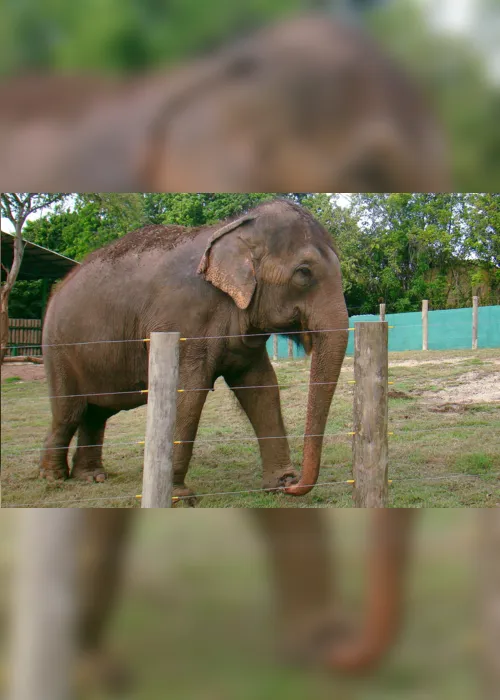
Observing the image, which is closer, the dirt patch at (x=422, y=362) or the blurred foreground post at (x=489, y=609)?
the blurred foreground post at (x=489, y=609)

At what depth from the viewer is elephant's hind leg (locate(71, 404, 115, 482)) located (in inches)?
155

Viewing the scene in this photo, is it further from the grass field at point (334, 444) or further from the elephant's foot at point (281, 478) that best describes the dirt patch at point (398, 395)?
the elephant's foot at point (281, 478)

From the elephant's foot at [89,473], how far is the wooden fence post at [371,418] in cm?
191

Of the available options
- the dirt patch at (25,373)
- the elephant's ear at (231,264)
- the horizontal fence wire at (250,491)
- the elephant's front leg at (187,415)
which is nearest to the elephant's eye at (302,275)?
the elephant's ear at (231,264)

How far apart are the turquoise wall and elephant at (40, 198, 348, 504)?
1.63ft

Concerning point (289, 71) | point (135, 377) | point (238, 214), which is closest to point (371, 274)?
point (238, 214)

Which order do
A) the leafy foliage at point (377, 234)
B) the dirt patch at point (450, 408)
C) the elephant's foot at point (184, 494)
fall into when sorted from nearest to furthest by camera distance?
the leafy foliage at point (377, 234)
the elephant's foot at point (184, 494)
the dirt patch at point (450, 408)

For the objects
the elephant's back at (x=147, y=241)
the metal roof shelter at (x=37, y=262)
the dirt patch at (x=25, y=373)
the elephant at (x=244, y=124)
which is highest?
the elephant's back at (x=147, y=241)

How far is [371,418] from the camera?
2.37 metres

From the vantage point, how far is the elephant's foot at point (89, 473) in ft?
12.7

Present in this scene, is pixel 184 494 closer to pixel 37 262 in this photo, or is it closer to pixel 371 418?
pixel 371 418

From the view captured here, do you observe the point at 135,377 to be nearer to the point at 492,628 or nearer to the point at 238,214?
the point at 238,214

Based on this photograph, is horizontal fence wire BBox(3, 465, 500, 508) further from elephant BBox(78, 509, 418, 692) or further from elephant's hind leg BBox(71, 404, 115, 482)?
elephant BBox(78, 509, 418, 692)

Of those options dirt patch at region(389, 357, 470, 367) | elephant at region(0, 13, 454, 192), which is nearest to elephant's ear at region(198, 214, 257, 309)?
dirt patch at region(389, 357, 470, 367)
